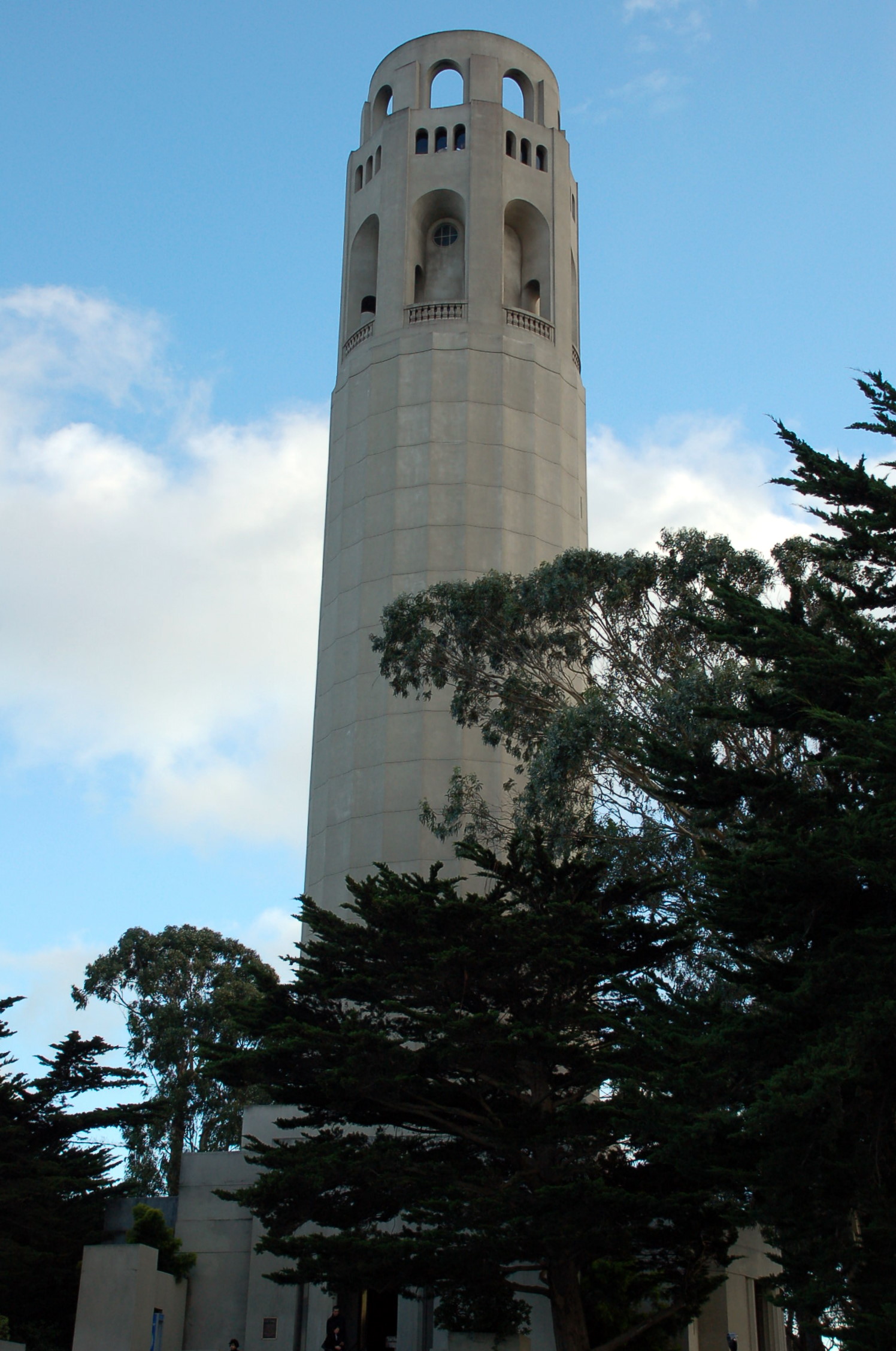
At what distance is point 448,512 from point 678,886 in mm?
16238

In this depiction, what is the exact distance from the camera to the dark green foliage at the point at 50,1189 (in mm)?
22875

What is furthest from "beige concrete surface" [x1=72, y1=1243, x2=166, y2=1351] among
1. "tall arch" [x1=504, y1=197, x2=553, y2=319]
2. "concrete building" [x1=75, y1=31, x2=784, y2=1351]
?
"tall arch" [x1=504, y1=197, x2=553, y2=319]

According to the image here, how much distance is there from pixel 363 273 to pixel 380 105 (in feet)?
19.0

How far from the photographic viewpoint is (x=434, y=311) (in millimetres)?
38250

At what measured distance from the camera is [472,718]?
27.5 meters

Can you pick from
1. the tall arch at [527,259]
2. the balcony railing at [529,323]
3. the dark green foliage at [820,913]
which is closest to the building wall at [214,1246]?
the dark green foliage at [820,913]

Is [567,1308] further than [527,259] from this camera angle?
No

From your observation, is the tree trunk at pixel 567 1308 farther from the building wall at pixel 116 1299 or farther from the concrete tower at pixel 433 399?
the concrete tower at pixel 433 399

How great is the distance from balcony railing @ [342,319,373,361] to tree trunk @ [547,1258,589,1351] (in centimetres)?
2733

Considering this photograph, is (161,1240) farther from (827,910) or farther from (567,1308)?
(827,910)

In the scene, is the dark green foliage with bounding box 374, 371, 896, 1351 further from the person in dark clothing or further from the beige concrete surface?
the beige concrete surface

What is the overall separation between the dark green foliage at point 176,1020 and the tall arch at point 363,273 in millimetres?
19338

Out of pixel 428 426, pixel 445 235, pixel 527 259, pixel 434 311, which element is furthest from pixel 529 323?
pixel 428 426

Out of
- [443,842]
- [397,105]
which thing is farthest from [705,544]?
[397,105]
